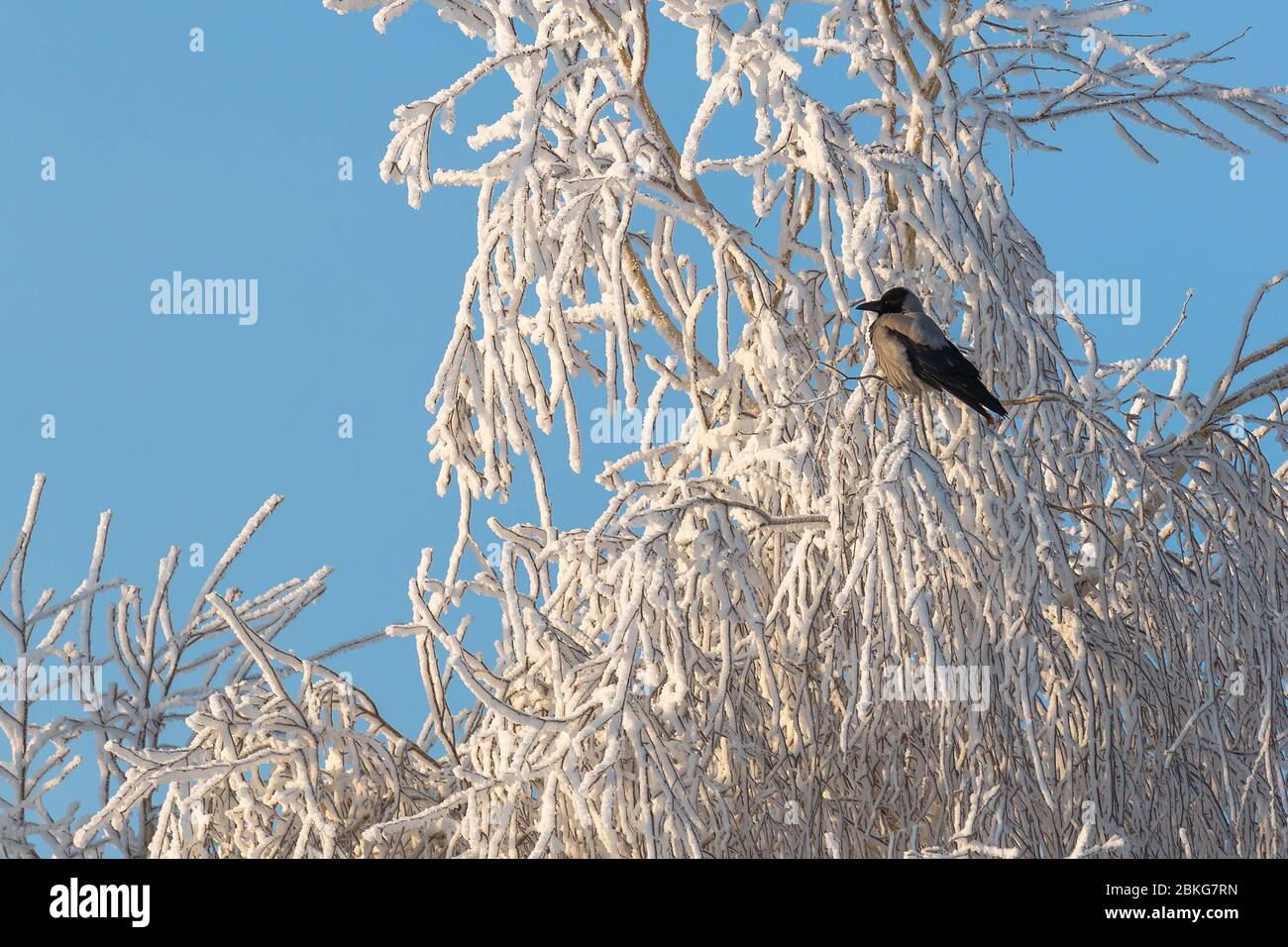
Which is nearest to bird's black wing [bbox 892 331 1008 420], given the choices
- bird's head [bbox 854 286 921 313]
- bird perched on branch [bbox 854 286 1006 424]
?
bird perched on branch [bbox 854 286 1006 424]

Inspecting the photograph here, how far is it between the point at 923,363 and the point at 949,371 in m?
0.09

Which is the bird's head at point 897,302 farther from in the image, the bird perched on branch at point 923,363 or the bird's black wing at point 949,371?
the bird's black wing at point 949,371

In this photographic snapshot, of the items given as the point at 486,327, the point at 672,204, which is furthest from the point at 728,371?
the point at 486,327

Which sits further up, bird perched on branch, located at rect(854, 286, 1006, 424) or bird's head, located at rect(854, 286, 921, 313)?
bird's head, located at rect(854, 286, 921, 313)

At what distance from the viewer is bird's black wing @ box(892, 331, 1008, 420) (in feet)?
16.7

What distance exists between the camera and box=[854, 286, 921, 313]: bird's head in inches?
209

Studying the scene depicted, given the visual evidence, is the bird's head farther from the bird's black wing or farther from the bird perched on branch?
the bird's black wing

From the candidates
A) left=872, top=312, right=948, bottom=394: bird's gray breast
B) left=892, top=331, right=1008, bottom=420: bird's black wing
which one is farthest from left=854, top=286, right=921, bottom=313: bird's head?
left=892, top=331, right=1008, bottom=420: bird's black wing

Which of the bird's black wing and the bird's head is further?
the bird's head

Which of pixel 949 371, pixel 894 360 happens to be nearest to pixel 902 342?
pixel 894 360

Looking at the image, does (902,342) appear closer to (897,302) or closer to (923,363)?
(923,363)

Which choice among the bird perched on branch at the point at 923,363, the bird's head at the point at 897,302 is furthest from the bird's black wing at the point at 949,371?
the bird's head at the point at 897,302
